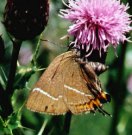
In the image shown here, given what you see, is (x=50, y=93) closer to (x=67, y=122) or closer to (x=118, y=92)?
(x=67, y=122)

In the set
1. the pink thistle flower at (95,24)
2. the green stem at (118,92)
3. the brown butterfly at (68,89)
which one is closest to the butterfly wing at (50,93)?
the brown butterfly at (68,89)

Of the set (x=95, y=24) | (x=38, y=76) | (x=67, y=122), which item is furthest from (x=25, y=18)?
(x=38, y=76)

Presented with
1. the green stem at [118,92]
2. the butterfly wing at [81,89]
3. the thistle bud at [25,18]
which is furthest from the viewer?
the green stem at [118,92]

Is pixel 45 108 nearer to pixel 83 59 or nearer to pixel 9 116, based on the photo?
pixel 9 116

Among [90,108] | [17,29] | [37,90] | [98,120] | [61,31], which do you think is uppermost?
[17,29]

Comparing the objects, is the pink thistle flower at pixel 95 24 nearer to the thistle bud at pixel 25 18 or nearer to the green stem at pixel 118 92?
the thistle bud at pixel 25 18

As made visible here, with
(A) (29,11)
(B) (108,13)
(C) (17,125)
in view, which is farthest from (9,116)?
(B) (108,13)
